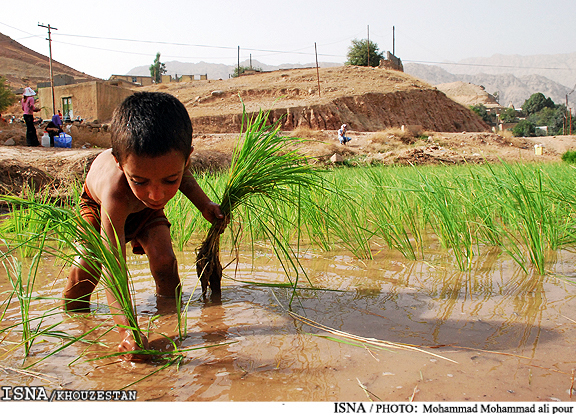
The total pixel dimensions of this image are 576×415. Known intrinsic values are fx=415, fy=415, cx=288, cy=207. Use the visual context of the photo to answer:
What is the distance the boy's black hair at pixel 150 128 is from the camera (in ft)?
3.86

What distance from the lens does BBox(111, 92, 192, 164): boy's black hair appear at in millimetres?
1177

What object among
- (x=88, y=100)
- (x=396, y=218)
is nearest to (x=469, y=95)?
(x=88, y=100)

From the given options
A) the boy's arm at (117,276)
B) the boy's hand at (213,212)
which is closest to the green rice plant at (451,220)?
the boy's hand at (213,212)

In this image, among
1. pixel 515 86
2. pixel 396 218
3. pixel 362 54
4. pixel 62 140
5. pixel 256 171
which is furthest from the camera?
pixel 515 86

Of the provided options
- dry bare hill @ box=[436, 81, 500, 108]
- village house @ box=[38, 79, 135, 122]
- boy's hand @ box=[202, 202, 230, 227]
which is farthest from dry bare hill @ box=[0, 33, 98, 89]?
dry bare hill @ box=[436, 81, 500, 108]

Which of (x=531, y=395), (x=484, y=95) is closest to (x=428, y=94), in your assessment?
(x=531, y=395)

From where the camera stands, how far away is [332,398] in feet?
3.27

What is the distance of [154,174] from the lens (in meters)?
1.20

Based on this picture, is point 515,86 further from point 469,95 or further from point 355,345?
point 355,345

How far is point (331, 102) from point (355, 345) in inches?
817

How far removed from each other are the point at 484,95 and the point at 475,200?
64418 millimetres

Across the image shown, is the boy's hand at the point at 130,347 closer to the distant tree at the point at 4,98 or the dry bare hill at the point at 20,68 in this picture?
the distant tree at the point at 4,98

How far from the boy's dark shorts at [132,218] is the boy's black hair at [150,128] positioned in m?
0.51

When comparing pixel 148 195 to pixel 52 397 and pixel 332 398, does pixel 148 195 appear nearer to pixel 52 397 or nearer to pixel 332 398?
pixel 52 397
